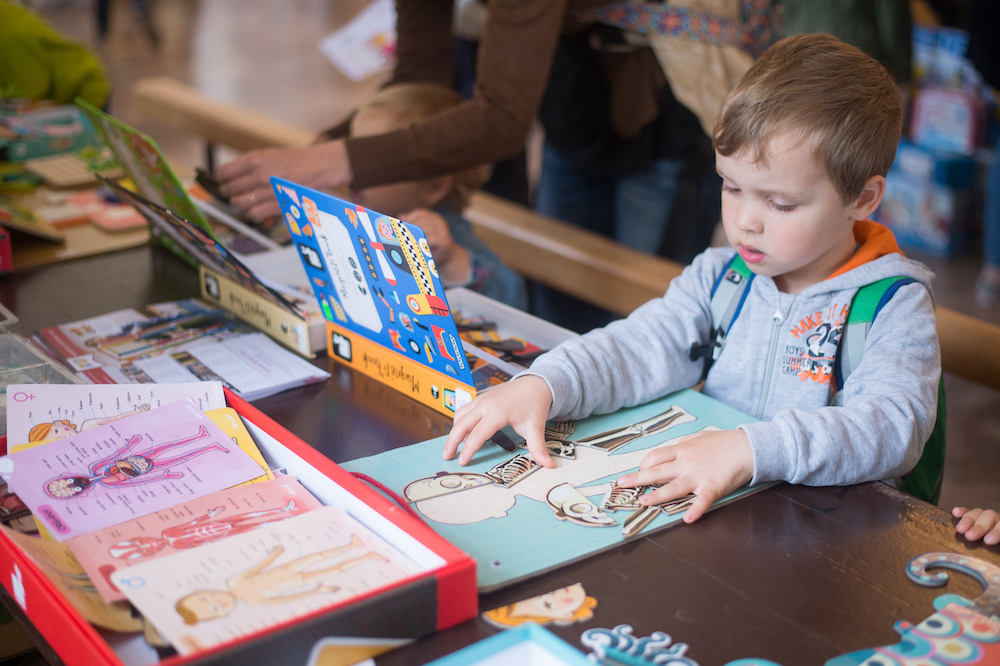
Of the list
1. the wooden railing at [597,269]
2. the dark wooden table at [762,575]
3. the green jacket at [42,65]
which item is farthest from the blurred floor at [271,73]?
the green jacket at [42,65]

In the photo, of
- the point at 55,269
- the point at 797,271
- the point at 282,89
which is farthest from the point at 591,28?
the point at 282,89

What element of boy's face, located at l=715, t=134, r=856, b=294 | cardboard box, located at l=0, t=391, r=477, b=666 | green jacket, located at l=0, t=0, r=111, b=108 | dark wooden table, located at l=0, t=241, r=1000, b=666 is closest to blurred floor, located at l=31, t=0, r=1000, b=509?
boy's face, located at l=715, t=134, r=856, b=294

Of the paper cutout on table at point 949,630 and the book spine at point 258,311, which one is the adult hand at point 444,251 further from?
the paper cutout on table at point 949,630

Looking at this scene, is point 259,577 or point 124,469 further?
point 124,469

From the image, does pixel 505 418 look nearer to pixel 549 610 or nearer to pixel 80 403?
pixel 549 610

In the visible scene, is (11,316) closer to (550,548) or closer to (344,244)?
(344,244)

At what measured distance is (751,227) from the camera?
96cm

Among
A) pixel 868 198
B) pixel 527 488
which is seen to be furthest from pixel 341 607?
pixel 868 198

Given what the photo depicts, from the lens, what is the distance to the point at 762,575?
2.37 feet

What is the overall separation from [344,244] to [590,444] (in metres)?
0.35

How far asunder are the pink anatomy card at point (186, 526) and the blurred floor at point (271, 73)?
3.97ft

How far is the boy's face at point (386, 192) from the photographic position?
161 centimetres

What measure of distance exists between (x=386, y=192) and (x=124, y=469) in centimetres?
88

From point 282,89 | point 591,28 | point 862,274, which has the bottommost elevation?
point 282,89
